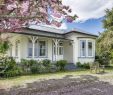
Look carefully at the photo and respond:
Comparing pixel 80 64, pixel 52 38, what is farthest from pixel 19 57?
pixel 80 64

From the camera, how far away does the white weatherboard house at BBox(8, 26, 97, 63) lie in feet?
75.4

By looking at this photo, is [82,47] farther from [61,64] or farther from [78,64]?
[61,64]

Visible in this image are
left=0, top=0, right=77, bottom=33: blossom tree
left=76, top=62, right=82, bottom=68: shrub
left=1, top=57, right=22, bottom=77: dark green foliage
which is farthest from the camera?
left=76, top=62, right=82, bottom=68: shrub

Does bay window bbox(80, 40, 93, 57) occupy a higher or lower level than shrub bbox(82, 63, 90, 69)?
higher

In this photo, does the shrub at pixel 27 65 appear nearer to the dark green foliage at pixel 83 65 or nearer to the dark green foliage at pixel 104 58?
the dark green foliage at pixel 83 65

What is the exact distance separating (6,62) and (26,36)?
6220mm

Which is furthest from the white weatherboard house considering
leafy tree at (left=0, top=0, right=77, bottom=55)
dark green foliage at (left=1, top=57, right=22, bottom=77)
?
leafy tree at (left=0, top=0, right=77, bottom=55)

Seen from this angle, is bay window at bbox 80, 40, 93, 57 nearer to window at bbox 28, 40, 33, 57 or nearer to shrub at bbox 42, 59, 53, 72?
window at bbox 28, 40, 33, 57

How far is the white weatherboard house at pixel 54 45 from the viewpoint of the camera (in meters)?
23.0

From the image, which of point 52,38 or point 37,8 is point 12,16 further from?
point 52,38

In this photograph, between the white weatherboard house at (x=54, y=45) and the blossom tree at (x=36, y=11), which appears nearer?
the blossom tree at (x=36, y=11)

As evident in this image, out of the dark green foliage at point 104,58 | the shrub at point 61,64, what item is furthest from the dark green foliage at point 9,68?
the dark green foliage at point 104,58

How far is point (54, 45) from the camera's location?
26.8m

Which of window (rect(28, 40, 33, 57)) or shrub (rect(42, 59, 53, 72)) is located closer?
shrub (rect(42, 59, 53, 72))
